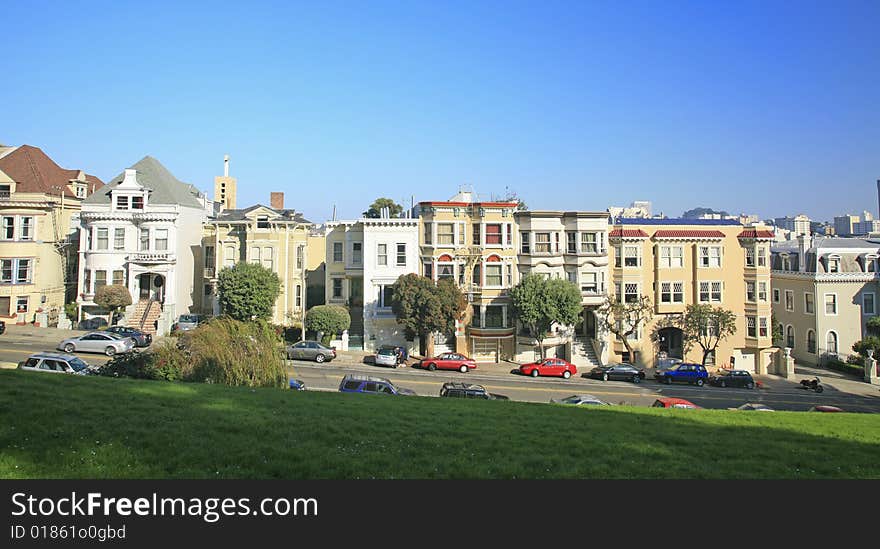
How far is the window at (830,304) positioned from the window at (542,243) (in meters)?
26.7

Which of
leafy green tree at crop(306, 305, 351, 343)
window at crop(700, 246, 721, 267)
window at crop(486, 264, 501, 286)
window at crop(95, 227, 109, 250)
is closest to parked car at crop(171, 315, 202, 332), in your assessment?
window at crop(95, 227, 109, 250)

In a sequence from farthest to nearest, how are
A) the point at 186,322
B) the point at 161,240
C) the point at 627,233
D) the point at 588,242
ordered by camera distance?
the point at 627,233 < the point at 588,242 < the point at 161,240 < the point at 186,322

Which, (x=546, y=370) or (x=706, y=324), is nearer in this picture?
(x=546, y=370)

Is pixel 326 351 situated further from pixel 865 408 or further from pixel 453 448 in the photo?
pixel 865 408

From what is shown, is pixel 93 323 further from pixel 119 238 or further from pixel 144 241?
pixel 144 241

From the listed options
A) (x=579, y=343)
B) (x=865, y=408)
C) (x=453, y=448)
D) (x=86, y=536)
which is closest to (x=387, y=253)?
(x=579, y=343)

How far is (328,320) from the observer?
4506 centimetres

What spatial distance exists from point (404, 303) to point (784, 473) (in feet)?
111

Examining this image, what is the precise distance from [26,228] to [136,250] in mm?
9692

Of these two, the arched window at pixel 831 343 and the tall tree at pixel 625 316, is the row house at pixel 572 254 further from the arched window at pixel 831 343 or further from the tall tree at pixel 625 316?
the arched window at pixel 831 343

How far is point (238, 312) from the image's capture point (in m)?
44.1

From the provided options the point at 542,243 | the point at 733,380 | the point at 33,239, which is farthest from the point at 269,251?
the point at 733,380

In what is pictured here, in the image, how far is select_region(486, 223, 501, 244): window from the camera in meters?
48.8

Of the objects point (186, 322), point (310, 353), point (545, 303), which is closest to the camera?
point (310, 353)
